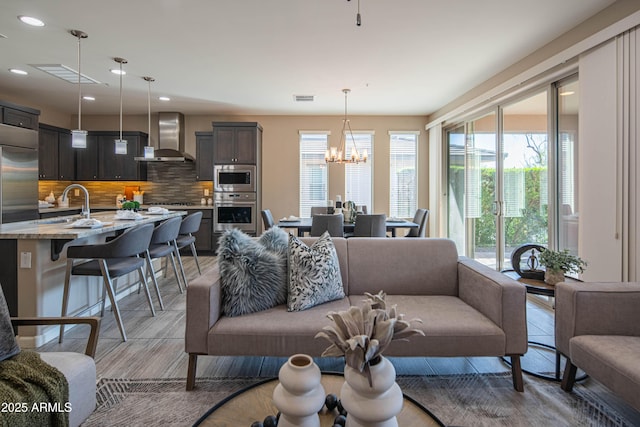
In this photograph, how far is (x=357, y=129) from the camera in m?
6.82

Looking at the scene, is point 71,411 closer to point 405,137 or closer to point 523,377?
point 523,377

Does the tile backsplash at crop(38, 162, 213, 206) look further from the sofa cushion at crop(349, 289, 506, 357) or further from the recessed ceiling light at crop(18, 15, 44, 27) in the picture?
the sofa cushion at crop(349, 289, 506, 357)

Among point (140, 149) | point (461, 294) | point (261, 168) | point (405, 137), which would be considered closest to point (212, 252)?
point (261, 168)

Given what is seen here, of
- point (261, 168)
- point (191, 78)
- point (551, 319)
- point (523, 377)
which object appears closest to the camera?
point (523, 377)

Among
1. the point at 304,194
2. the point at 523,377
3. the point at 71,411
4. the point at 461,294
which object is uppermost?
the point at 304,194

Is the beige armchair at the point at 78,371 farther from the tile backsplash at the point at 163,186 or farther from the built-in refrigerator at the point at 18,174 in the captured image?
the tile backsplash at the point at 163,186

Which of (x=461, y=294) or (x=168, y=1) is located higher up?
(x=168, y=1)

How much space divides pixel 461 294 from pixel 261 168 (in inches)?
203

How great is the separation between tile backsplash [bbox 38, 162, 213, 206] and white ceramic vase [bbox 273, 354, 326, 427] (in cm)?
636

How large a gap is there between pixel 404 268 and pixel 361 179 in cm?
455

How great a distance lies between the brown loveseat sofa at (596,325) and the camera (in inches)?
63.6

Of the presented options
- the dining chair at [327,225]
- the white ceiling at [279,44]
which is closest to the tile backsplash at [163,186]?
the white ceiling at [279,44]

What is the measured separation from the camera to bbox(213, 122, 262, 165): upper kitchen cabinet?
627cm

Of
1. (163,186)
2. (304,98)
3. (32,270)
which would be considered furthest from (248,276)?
(163,186)
